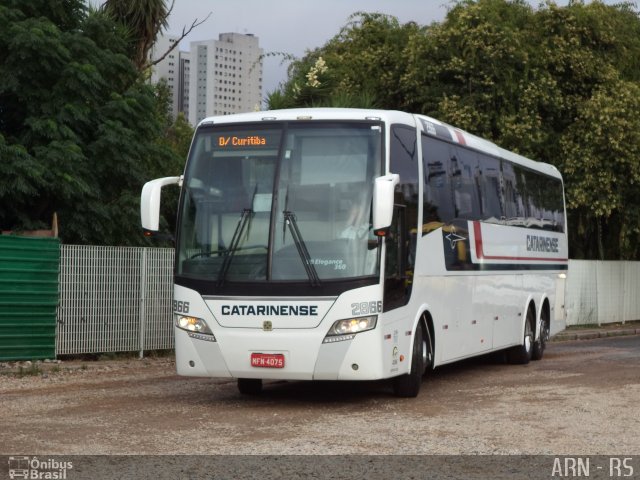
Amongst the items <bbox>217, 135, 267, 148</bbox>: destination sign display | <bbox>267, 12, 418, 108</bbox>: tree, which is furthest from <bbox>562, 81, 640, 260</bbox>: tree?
<bbox>217, 135, 267, 148</bbox>: destination sign display

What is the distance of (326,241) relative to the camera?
12695 millimetres

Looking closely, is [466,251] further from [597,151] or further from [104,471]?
[597,151]

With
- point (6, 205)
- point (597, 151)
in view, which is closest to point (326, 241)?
point (6, 205)

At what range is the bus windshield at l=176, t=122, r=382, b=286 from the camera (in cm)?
1271

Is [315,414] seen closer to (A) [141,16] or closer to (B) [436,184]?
(B) [436,184]

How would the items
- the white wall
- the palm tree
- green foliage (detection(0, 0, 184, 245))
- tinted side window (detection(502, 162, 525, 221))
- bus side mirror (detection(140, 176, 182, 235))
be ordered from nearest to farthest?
bus side mirror (detection(140, 176, 182, 235)), tinted side window (detection(502, 162, 525, 221)), green foliage (detection(0, 0, 184, 245)), the palm tree, the white wall

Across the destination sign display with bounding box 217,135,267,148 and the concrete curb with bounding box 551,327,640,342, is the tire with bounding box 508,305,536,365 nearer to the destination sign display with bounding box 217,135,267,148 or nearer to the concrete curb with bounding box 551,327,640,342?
the destination sign display with bounding box 217,135,267,148

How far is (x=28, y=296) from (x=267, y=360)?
259 inches

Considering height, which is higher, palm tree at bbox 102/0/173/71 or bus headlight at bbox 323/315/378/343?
palm tree at bbox 102/0/173/71

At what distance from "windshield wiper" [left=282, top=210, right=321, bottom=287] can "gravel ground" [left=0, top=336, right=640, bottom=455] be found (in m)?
1.46

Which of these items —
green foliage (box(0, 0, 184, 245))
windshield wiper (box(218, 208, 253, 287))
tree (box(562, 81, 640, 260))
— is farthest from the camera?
tree (box(562, 81, 640, 260))

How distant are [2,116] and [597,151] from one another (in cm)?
1687

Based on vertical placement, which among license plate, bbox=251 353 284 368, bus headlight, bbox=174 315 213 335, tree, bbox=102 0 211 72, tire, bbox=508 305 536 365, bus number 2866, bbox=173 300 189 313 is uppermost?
tree, bbox=102 0 211 72

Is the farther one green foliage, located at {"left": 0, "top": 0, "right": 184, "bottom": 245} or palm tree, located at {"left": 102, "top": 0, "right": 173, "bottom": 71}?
palm tree, located at {"left": 102, "top": 0, "right": 173, "bottom": 71}
